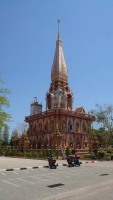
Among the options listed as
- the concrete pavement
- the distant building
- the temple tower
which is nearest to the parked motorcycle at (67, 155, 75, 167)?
the concrete pavement

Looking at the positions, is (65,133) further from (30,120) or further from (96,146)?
(30,120)

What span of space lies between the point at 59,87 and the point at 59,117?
868 cm

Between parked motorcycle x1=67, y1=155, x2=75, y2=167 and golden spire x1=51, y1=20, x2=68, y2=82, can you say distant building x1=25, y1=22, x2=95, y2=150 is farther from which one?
parked motorcycle x1=67, y1=155, x2=75, y2=167

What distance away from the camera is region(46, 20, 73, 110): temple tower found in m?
50.7

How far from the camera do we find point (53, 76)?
54.3 meters

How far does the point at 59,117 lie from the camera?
46.7 m

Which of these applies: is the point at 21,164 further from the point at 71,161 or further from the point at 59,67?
the point at 59,67

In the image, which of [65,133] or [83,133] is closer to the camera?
[65,133]

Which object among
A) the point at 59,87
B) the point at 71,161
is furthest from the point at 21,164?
the point at 59,87

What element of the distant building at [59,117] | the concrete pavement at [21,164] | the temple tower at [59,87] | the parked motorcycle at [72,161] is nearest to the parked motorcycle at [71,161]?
the parked motorcycle at [72,161]

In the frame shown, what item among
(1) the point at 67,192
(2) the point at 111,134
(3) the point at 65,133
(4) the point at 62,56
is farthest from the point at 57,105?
(1) the point at 67,192

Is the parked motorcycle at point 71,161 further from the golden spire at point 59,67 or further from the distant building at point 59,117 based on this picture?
the golden spire at point 59,67

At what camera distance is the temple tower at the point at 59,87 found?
166 feet

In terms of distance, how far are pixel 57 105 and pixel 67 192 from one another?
41470 mm
